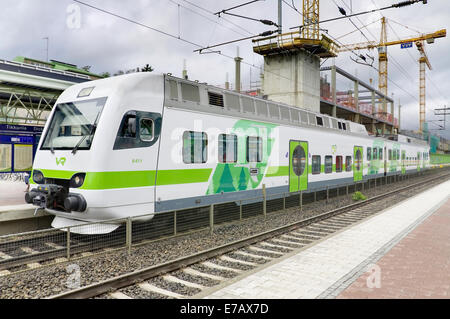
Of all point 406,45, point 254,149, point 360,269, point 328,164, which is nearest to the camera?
point 360,269

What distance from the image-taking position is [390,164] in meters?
25.6

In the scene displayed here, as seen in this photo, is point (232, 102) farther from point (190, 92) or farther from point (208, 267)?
point (208, 267)

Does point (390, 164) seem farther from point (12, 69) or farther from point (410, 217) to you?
point (12, 69)

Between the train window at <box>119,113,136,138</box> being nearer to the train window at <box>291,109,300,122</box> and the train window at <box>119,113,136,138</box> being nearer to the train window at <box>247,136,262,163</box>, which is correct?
the train window at <box>247,136,262,163</box>

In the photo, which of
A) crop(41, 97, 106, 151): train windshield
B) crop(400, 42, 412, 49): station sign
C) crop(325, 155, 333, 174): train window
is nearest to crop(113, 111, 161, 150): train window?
crop(41, 97, 106, 151): train windshield

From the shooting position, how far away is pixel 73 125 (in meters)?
8.14

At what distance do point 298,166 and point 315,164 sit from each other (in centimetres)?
155

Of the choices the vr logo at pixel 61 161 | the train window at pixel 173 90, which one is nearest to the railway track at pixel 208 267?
the vr logo at pixel 61 161

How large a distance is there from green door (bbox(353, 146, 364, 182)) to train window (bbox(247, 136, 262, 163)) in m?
9.78

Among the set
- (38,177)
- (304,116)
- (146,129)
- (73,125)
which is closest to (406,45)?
(304,116)

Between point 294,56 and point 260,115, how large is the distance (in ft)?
69.4

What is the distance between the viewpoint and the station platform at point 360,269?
5285mm

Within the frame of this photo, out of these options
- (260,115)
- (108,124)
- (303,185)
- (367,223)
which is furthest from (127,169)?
(303,185)

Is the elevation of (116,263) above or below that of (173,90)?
below
